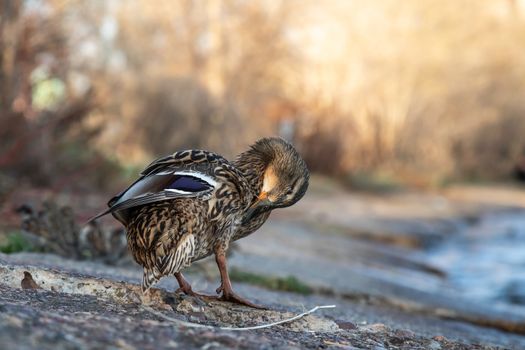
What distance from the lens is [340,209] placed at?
1706 cm

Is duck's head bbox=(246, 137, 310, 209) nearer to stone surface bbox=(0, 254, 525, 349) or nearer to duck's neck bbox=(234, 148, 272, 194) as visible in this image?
duck's neck bbox=(234, 148, 272, 194)

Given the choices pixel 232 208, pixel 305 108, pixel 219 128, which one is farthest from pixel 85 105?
pixel 305 108

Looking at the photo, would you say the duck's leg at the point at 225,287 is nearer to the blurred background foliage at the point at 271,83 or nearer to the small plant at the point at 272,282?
the small plant at the point at 272,282

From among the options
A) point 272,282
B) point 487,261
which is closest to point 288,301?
point 272,282

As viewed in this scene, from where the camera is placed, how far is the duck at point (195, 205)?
3.71m

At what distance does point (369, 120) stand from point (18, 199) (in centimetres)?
2125

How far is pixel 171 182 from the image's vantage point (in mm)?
3748

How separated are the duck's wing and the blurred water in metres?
6.22

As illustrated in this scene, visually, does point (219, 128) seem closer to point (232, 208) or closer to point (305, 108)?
point (305, 108)

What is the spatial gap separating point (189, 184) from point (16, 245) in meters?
2.64

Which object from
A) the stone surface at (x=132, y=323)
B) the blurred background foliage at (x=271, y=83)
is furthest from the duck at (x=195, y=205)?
the blurred background foliage at (x=271, y=83)

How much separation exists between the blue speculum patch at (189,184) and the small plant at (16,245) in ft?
7.78

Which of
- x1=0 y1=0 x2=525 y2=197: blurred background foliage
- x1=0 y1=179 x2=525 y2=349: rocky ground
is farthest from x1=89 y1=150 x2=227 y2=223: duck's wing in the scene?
x1=0 y1=0 x2=525 y2=197: blurred background foliage

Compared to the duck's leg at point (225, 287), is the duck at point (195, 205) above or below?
above
